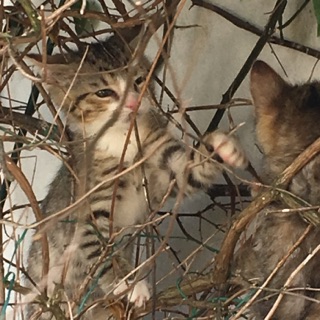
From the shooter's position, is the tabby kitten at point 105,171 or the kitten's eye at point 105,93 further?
the kitten's eye at point 105,93

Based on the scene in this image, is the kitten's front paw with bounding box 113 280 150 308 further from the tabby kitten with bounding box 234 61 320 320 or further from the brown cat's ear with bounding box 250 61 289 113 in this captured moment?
the brown cat's ear with bounding box 250 61 289 113

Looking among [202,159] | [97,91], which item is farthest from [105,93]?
[202,159]

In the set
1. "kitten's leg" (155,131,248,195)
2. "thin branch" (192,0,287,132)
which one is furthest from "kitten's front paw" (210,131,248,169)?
"thin branch" (192,0,287,132)

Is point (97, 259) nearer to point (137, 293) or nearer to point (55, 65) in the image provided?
point (137, 293)

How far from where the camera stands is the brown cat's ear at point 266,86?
1.19 m

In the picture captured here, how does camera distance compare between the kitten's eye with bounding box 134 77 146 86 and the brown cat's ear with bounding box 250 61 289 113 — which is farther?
the kitten's eye with bounding box 134 77 146 86

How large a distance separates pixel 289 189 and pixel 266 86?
245 millimetres

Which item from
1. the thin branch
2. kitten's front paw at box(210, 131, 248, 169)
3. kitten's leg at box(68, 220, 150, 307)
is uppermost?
the thin branch

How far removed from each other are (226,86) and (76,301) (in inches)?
31.1

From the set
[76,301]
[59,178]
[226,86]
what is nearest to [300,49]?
[226,86]

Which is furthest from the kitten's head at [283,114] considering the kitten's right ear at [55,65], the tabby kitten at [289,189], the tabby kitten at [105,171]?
the kitten's right ear at [55,65]

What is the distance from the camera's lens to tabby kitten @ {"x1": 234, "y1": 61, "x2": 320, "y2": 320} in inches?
42.1

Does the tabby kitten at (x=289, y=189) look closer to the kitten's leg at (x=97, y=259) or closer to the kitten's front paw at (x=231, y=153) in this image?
the kitten's front paw at (x=231, y=153)

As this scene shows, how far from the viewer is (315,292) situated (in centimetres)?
108
